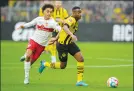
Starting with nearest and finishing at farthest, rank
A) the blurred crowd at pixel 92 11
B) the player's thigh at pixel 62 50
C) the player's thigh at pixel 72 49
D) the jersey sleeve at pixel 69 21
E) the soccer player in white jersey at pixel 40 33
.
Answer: the jersey sleeve at pixel 69 21 < the player's thigh at pixel 72 49 < the player's thigh at pixel 62 50 < the soccer player in white jersey at pixel 40 33 < the blurred crowd at pixel 92 11

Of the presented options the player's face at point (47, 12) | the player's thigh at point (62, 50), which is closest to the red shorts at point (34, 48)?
the player's thigh at point (62, 50)

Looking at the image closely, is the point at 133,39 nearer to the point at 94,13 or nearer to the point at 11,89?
the point at 94,13

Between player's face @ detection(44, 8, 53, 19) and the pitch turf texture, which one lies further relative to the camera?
player's face @ detection(44, 8, 53, 19)

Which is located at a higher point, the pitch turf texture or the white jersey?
the white jersey

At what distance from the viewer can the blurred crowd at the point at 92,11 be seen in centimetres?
3666

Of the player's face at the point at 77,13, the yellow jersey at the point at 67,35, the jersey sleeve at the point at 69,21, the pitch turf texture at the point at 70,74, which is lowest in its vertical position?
the pitch turf texture at the point at 70,74

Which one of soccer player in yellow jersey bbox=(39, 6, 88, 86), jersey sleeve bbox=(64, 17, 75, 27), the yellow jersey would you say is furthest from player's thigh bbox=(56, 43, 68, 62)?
jersey sleeve bbox=(64, 17, 75, 27)

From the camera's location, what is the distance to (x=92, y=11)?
37.5 meters

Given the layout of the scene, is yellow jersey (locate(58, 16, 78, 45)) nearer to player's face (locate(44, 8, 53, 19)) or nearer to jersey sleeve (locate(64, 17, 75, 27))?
jersey sleeve (locate(64, 17, 75, 27))

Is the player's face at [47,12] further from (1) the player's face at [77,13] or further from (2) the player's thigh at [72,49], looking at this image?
(2) the player's thigh at [72,49]

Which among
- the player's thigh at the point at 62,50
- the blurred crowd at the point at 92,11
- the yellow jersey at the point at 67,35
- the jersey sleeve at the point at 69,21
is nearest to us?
the jersey sleeve at the point at 69,21

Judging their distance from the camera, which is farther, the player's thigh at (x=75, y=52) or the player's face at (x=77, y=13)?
the player's thigh at (x=75, y=52)

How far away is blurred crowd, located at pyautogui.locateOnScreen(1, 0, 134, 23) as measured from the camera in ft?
120

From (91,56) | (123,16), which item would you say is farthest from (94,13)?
(91,56)
